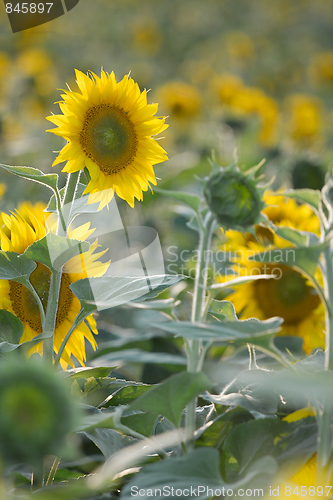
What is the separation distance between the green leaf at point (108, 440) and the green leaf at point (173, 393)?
3.1 inches

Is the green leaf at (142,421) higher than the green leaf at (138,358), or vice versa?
the green leaf at (142,421)

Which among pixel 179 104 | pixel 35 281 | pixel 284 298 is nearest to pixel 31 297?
pixel 35 281

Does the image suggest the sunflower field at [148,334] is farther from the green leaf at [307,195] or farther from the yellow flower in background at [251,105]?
the yellow flower in background at [251,105]

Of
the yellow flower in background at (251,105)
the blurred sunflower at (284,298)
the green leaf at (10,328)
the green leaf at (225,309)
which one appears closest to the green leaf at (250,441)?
the green leaf at (225,309)

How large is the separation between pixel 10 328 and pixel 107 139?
201mm

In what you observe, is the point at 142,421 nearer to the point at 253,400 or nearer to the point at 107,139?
the point at 253,400

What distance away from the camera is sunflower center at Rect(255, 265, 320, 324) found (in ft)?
2.69

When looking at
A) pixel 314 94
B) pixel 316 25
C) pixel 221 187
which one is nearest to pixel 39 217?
pixel 221 187

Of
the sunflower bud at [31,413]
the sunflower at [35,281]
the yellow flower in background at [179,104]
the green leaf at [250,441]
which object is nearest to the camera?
the sunflower bud at [31,413]

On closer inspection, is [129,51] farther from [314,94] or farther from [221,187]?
[221,187]

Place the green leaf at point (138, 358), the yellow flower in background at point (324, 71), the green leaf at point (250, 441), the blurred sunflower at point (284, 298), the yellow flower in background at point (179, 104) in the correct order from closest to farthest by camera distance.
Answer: the green leaf at point (250, 441) < the green leaf at point (138, 358) < the blurred sunflower at point (284, 298) < the yellow flower in background at point (179, 104) < the yellow flower in background at point (324, 71)

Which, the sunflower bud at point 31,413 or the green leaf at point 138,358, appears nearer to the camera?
the sunflower bud at point 31,413

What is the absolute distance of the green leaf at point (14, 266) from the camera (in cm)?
41

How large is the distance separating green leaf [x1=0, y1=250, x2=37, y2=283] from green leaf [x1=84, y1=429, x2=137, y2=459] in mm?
143
